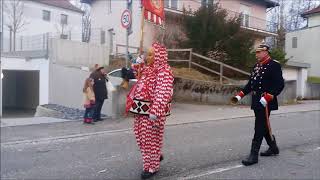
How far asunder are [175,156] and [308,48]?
30593mm

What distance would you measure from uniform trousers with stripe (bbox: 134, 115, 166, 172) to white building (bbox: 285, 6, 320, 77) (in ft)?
96.4

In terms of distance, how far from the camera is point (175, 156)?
7.80 m

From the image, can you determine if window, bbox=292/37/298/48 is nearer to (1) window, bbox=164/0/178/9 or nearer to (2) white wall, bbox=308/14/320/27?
(2) white wall, bbox=308/14/320/27

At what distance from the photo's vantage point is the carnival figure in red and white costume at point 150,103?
6.11 m

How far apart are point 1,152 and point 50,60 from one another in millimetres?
11852

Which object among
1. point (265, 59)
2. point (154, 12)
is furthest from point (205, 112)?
point (265, 59)

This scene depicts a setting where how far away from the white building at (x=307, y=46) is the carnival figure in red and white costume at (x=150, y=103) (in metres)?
29.3

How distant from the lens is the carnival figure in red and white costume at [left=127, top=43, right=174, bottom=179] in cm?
611

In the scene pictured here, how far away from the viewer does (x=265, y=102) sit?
6594 mm

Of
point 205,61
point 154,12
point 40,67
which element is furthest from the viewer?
point 205,61

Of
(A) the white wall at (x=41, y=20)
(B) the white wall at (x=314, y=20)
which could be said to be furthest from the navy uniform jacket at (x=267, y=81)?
(A) the white wall at (x=41, y=20)

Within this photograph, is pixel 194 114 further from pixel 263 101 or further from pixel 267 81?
pixel 263 101

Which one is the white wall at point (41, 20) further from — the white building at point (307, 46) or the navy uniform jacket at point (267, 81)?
the navy uniform jacket at point (267, 81)

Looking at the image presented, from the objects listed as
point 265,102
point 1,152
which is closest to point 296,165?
point 265,102
